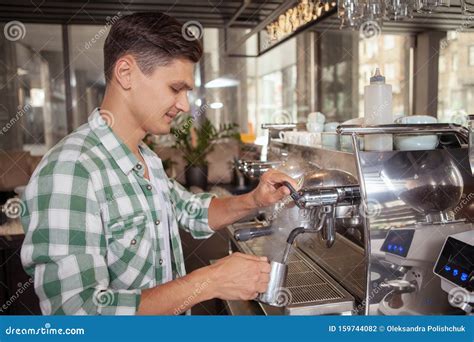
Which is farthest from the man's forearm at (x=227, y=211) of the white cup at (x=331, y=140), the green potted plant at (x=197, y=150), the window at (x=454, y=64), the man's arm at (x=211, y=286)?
the window at (x=454, y=64)

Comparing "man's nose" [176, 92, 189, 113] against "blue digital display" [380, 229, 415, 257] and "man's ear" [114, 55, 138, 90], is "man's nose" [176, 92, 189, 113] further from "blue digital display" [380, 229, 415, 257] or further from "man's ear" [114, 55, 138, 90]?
"blue digital display" [380, 229, 415, 257]

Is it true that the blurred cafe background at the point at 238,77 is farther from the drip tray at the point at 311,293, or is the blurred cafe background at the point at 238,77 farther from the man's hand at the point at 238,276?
the man's hand at the point at 238,276

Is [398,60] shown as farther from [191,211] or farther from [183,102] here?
[183,102]

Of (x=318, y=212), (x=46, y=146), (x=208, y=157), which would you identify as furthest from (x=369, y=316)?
(x=46, y=146)

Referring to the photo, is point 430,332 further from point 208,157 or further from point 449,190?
point 208,157

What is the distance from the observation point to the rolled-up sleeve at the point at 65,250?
67cm

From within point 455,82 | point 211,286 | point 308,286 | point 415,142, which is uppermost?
point 455,82

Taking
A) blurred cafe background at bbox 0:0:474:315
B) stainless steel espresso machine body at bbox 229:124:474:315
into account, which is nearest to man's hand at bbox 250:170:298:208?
stainless steel espresso machine body at bbox 229:124:474:315

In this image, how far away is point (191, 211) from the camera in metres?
1.13

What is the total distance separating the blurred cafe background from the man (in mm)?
258

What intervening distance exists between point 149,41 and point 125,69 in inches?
2.8

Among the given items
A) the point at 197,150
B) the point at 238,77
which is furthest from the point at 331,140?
the point at 238,77

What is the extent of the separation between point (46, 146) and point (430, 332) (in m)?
5.00

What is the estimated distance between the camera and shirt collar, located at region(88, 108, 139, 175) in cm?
Result: 83
